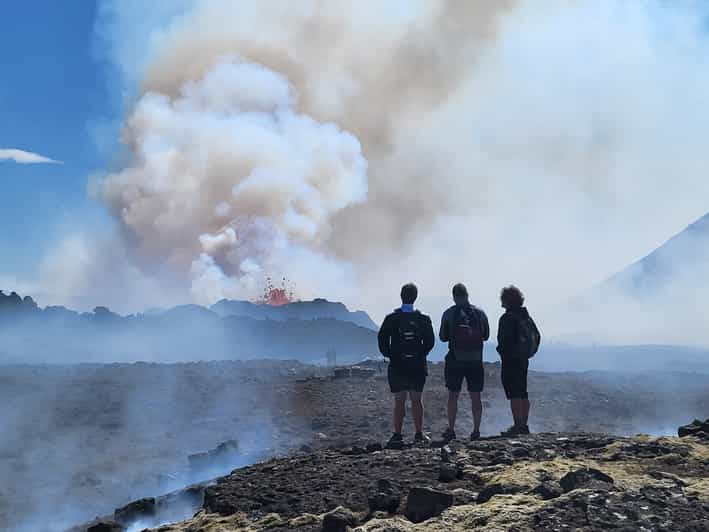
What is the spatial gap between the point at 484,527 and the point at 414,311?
4.33 m

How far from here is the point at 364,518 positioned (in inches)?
222

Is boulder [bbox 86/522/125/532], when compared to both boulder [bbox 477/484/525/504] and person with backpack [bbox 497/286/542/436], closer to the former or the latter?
boulder [bbox 477/484/525/504]

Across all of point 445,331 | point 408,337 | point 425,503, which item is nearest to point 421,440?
point 408,337

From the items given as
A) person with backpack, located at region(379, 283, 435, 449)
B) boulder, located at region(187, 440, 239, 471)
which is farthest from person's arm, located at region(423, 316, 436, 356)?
boulder, located at region(187, 440, 239, 471)

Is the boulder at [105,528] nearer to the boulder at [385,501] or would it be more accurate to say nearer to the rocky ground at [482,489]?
the rocky ground at [482,489]

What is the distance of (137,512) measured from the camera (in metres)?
8.69

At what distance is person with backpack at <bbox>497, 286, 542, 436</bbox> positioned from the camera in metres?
9.20

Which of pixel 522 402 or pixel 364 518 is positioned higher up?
pixel 522 402

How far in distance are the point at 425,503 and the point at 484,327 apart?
4151 millimetres

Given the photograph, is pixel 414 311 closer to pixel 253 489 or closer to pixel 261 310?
pixel 253 489

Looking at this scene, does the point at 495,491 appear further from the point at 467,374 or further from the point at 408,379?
the point at 467,374

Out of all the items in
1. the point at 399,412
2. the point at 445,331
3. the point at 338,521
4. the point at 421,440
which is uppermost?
the point at 445,331

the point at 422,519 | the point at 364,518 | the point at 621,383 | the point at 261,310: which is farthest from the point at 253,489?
the point at 261,310

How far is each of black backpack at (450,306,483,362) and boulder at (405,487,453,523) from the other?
377cm
